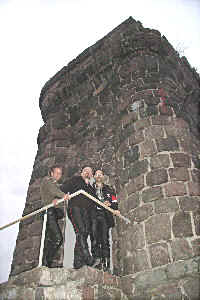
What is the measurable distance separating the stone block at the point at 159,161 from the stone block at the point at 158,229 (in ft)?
2.92

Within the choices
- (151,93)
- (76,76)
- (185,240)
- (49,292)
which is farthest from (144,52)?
(49,292)

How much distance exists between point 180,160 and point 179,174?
0.97 feet

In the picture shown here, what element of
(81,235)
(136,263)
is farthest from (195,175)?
(81,235)

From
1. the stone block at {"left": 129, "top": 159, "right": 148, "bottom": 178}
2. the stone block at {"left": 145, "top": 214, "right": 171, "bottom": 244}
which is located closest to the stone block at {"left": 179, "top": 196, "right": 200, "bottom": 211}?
the stone block at {"left": 145, "top": 214, "right": 171, "bottom": 244}

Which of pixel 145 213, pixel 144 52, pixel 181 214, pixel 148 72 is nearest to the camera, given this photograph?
pixel 181 214

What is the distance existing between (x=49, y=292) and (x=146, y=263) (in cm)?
140

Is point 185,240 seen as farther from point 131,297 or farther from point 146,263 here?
point 131,297

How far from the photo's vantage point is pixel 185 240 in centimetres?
347

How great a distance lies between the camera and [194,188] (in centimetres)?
405

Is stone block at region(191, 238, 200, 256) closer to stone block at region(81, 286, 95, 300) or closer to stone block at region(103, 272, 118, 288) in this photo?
stone block at region(103, 272, 118, 288)

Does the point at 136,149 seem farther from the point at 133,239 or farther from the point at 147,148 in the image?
the point at 133,239

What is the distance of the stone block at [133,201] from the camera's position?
4.26 meters

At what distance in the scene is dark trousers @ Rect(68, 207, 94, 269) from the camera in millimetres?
3607

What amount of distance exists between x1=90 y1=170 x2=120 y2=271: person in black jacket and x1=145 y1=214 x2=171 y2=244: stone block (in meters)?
0.60
